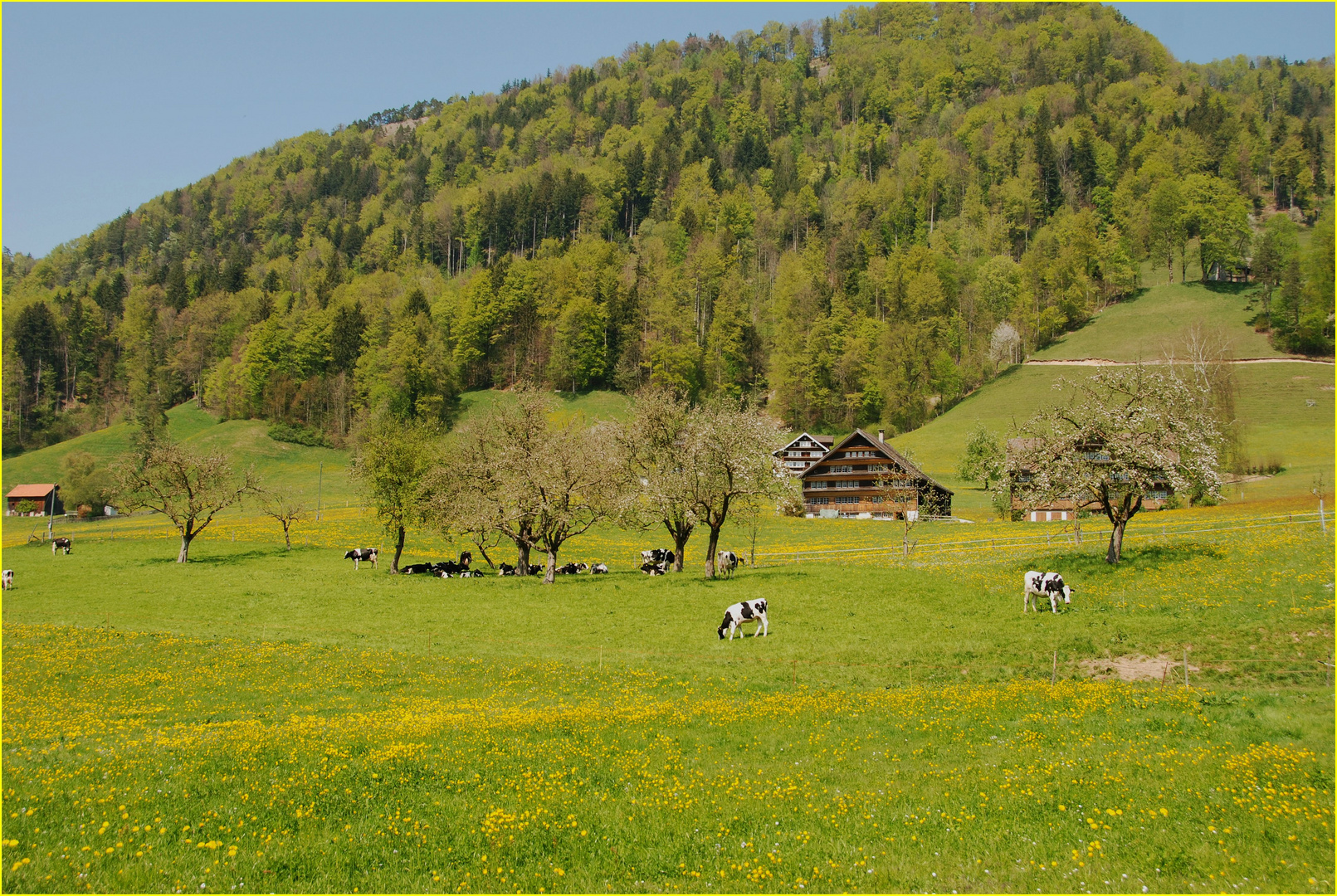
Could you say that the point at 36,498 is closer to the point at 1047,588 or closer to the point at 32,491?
the point at 32,491

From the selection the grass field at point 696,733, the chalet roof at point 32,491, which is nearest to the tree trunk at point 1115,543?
the grass field at point 696,733

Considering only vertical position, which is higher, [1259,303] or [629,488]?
[1259,303]

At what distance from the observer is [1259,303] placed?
143m

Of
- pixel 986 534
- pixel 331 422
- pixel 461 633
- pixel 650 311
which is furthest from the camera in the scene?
pixel 650 311

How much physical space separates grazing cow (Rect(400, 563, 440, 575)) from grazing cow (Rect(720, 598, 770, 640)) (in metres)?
29.9

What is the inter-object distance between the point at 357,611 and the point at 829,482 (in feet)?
232

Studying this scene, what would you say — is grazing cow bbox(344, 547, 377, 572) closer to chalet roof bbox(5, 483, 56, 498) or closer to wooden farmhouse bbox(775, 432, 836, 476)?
wooden farmhouse bbox(775, 432, 836, 476)

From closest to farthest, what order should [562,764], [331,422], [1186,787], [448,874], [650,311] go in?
[448,874], [1186,787], [562,764], [331,422], [650,311]

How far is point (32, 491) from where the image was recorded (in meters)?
110

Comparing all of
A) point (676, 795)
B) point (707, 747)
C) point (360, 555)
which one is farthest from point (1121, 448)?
point (360, 555)

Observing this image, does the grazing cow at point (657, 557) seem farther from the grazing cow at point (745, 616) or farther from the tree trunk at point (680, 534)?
the grazing cow at point (745, 616)

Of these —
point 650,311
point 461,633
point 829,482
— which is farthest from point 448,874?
point 650,311

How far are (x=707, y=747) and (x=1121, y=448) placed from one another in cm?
3066

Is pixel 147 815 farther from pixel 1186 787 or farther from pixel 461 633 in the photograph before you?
pixel 461 633
